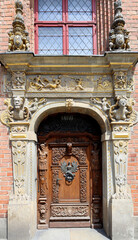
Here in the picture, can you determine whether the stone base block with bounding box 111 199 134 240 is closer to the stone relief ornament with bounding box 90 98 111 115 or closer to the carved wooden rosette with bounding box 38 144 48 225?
the carved wooden rosette with bounding box 38 144 48 225

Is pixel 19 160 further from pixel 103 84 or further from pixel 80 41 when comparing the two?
pixel 80 41

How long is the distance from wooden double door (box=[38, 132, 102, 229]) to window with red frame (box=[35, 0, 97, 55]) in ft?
6.38

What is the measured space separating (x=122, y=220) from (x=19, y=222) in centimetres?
195

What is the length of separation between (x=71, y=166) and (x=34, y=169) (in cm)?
86

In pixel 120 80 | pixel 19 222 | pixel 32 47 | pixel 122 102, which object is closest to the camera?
pixel 19 222

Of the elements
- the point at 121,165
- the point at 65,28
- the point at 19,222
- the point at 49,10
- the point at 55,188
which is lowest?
the point at 19,222

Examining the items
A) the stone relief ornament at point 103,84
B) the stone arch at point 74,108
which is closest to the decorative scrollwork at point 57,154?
the stone arch at point 74,108

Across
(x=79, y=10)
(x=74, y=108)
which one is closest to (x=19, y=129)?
(x=74, y=108)

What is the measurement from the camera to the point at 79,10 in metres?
5.24

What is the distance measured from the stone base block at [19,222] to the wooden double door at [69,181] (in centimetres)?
61

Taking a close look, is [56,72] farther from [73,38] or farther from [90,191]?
[90,191]

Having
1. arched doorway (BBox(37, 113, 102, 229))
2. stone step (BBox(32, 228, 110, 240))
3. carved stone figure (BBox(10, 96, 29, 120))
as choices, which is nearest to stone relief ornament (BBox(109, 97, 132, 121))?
arched doorway (BBox(37, 113, 102, 229))

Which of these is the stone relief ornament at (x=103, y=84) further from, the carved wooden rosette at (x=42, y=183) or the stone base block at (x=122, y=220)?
the stone base block at (x=122, y=220)

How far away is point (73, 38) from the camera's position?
5164 mm
